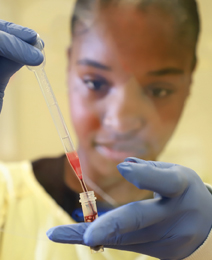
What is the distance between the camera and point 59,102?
0.91 m

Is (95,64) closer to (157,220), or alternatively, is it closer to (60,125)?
(60,125)

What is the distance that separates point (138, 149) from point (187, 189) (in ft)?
1.19

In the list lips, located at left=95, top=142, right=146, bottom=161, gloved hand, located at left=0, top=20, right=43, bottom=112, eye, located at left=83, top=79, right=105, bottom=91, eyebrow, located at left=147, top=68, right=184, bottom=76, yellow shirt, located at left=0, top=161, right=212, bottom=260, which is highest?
gloved hand, located at left=0, top=20, right=43, bottom=112

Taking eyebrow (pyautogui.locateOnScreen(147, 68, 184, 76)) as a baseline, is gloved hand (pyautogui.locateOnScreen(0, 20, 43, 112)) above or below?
above

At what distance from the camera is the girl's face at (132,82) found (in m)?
0.88

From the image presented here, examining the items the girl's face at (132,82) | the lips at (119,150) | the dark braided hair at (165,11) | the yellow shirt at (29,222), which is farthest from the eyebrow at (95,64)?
the yellow shirt at (29,222)

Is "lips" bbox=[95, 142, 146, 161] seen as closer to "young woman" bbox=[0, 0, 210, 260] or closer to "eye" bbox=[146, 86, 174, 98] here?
"young woman" bbox=[0, 0, 210, 260]

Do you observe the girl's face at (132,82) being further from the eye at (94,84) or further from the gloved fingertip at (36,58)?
the gloved fingertip at (36,58)

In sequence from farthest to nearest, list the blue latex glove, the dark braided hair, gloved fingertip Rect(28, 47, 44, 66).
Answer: the dark braided hair < gloved fingertip Rect(28, 47, 44, 66) < the blue latex glove

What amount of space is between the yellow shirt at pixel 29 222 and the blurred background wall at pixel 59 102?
0.09 m

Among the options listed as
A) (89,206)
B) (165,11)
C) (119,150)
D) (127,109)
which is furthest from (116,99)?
(89,206)

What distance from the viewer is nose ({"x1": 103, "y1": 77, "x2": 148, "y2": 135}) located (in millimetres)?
882

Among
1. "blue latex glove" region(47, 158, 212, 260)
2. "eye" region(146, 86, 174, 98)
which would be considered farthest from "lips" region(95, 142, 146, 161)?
"blue latex glove" region(47, 158, 212, 260)

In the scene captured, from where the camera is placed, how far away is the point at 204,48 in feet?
3.06
